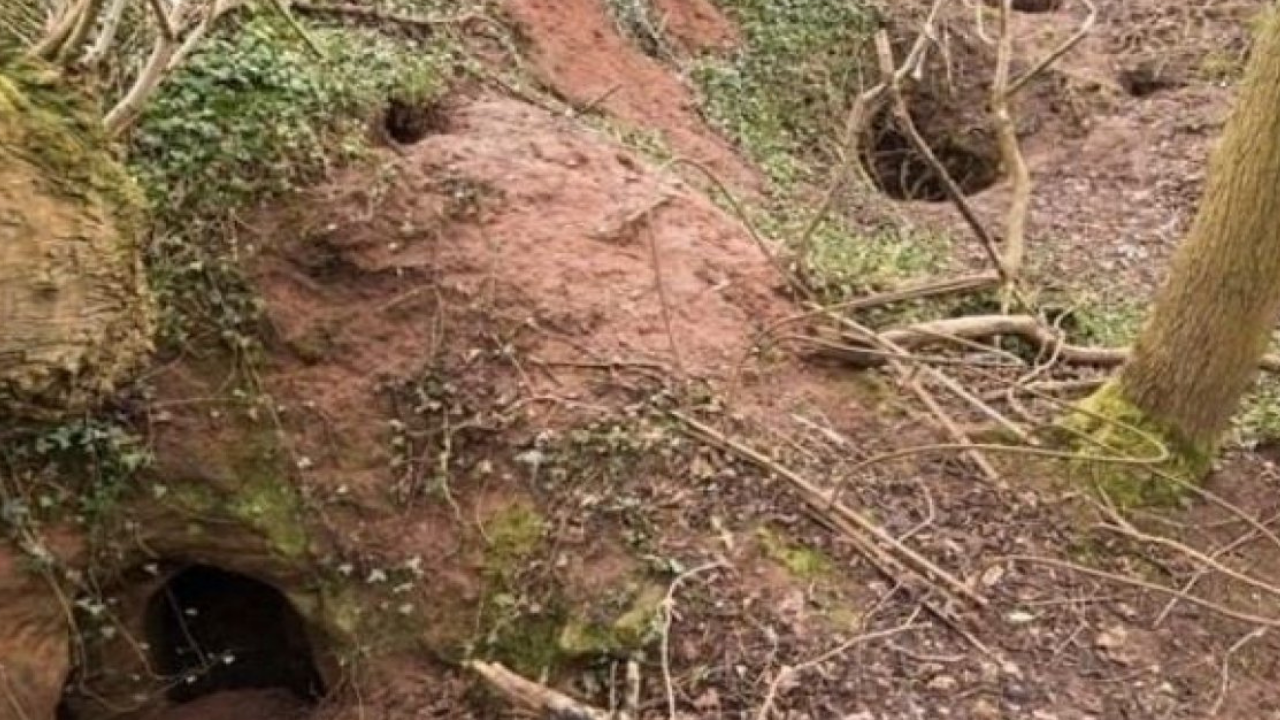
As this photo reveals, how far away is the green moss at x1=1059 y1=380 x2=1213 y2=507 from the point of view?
17.7 ft

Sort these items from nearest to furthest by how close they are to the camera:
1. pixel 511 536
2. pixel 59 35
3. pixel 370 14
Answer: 1. pixel 59 35
2. pixel 511 536
3. pixel 370 14

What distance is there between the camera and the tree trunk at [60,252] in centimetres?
370

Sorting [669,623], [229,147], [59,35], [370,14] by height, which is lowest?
[669,623]

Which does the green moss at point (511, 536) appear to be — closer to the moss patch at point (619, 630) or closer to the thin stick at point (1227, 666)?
the moss patch at point (619, 630)

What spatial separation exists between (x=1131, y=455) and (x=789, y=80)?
4.81 metres

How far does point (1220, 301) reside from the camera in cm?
518

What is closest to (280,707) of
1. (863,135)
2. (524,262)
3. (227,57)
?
(524,262)

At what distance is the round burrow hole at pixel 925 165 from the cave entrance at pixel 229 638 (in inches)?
215

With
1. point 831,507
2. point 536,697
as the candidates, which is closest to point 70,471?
point 536,697

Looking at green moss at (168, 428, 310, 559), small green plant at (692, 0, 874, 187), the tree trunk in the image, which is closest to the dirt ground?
green moss at (168, 428, 310, 559)

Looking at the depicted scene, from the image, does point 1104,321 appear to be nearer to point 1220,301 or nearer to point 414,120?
point 1220,301

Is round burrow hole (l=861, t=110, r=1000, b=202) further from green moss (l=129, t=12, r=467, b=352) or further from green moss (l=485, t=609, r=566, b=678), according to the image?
green moss (l=485, t=609, r=566, b=678)

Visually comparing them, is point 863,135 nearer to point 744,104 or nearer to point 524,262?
point 744,104

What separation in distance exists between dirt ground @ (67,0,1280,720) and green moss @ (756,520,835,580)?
1cm
